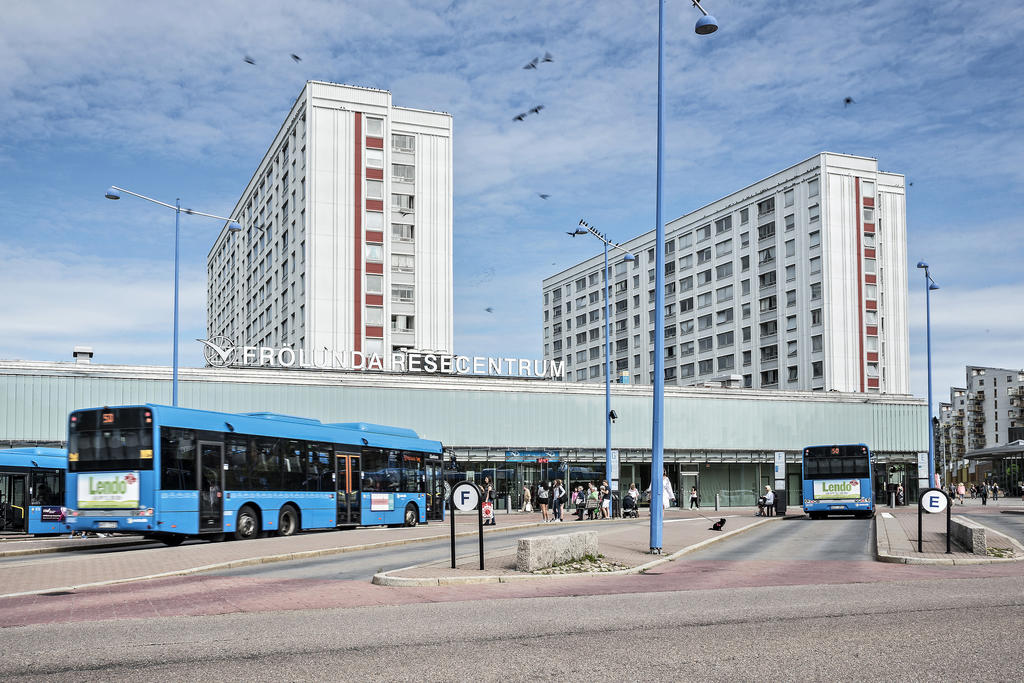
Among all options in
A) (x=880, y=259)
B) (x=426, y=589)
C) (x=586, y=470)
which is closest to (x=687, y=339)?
(x=880, y=259)

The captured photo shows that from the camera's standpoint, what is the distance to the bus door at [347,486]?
27.1 m

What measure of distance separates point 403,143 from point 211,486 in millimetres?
42761

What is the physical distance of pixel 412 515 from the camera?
30906 millimetres

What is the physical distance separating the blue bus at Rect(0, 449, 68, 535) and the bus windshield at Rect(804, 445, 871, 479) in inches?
1043

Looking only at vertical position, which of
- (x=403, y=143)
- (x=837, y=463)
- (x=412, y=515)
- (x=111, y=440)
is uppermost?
(x=403, y=143)

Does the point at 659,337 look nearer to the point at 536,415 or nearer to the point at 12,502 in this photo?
the point at 12,502

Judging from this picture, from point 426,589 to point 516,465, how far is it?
39.4 meters

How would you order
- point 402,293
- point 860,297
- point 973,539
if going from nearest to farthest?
1. point 973,539
2. point 402,293
3. point 860,297

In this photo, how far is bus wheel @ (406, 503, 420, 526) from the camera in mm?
30641

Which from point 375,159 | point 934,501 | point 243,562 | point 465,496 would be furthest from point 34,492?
point 375,159

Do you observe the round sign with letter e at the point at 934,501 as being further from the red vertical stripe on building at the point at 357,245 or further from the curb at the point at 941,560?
the red vertical stripe on building at the point at 357,245

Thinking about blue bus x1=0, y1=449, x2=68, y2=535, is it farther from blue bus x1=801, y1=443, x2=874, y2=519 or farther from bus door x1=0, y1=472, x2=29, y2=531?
blue bus x1=801, y1=443, x2=874, y2=519

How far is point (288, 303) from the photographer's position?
63.5m

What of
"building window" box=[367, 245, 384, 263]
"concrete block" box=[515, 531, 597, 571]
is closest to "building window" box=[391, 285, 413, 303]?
"building window" box=[367, 245, 384, 263]
